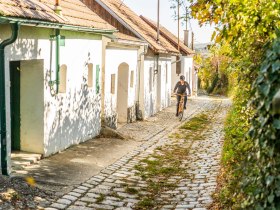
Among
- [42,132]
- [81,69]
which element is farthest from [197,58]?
[81,69]

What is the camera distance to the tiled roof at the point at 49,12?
8133 millimetres

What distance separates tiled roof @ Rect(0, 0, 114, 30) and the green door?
1402 millimetres

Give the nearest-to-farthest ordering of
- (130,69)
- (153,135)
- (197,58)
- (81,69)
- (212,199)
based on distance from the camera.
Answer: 1. (212,199)
2. (197,58)
3. (81,69)
4. (153,135)
5. (130,69)

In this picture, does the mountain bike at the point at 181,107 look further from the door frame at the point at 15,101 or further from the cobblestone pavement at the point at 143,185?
the door frame at the point at 15,101

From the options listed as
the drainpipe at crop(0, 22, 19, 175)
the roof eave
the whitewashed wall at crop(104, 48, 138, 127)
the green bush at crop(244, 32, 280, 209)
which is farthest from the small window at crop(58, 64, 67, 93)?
the green bush at crop(244, 32, 280, 209)

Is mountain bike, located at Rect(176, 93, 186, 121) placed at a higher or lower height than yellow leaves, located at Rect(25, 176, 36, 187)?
higher

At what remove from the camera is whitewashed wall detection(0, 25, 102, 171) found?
9000 millimetres

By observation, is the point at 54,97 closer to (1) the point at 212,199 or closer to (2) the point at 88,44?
(2) the point at 88,44

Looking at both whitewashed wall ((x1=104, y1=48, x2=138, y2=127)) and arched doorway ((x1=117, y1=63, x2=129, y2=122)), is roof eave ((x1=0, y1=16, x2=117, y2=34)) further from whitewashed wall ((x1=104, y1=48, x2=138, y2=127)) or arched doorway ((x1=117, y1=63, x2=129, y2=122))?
arched doorway ((x1=117, y1=63, x2=129, y2=122))

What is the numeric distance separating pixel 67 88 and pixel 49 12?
7.22 ft

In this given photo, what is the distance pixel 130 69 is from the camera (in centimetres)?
1859

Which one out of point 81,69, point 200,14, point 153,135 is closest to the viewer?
point 200,14

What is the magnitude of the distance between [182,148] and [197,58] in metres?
5.35

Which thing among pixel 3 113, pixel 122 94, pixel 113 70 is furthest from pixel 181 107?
pixel 3 113
